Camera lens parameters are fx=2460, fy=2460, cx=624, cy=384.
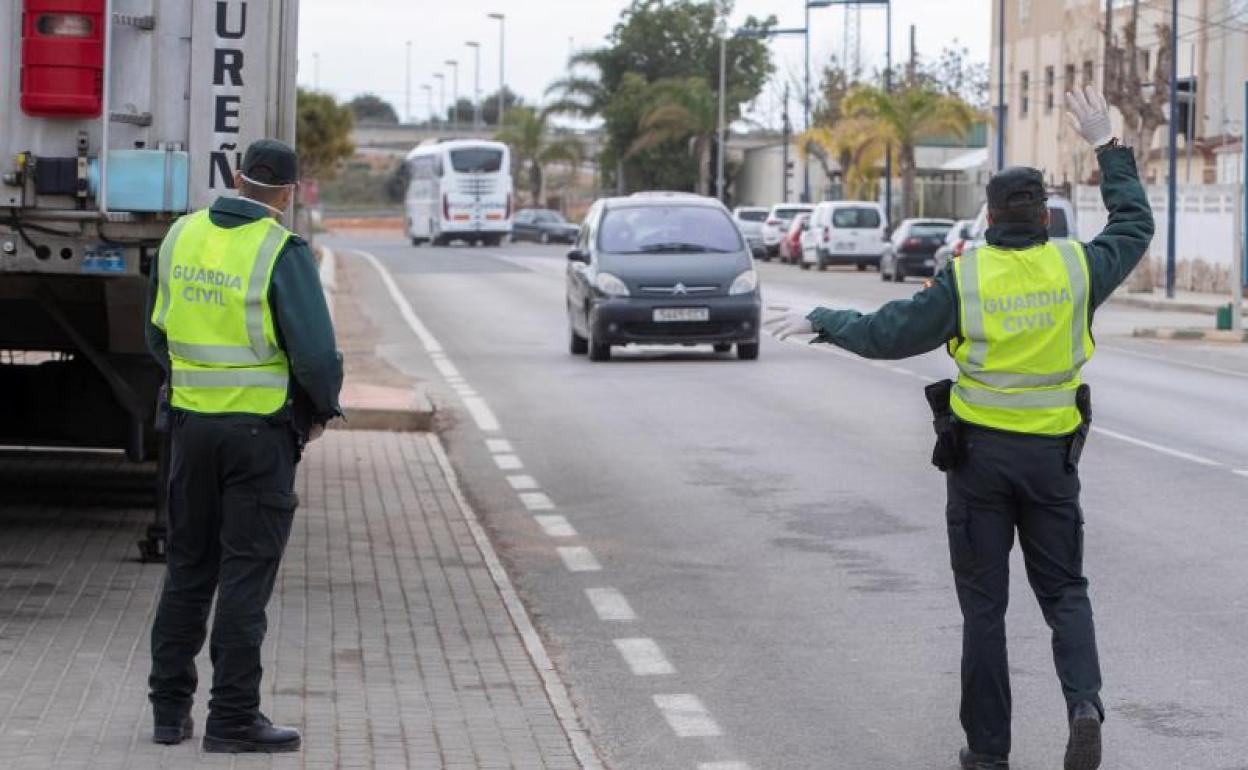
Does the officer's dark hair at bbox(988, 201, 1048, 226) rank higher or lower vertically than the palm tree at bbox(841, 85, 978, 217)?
lower

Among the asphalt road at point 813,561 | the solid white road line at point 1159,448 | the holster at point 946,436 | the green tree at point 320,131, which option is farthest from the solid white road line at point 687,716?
the green tree at point 320,131

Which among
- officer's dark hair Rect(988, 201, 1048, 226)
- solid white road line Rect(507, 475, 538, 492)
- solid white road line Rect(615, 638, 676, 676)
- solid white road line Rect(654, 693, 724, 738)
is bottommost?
solid white road line Rect(654, 693, 724, 738)

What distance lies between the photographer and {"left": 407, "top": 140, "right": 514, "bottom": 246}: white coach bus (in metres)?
80.6

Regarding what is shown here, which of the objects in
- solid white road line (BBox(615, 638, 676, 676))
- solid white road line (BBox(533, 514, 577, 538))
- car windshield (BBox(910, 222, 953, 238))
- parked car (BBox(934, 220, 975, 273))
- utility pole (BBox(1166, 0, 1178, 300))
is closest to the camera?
solid white road line (BBox(615, 638, 676, 676))

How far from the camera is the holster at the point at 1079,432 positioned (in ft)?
23.0

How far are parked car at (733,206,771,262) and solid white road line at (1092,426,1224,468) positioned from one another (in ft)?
165

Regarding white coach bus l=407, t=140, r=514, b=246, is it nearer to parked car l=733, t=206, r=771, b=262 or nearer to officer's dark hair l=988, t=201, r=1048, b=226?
parked car l=733, t=206, r=771, b=262

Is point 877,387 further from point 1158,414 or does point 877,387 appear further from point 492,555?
point 492,555

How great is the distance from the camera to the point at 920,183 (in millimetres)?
78500

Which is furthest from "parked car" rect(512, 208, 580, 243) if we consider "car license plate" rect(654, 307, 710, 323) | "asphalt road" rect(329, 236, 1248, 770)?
"asphalt road" rect(329, 236, 1248, 770)

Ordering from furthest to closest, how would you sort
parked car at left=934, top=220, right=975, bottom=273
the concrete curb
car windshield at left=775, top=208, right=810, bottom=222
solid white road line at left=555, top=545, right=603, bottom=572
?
car windshield at left=775, top=208, right=810, bottom=222 → parked car at left=934, top=220, right=975, bottom=273 → the concrete curb → solid white road line at left=555, top=545, right=603, bottom=572

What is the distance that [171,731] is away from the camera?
717cm

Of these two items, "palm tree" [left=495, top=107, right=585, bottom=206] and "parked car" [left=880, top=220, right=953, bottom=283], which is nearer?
"parked car" [left=880, top=220, right=953, bottom=283]

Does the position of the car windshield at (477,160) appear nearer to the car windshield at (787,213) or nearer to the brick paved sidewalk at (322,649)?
the car windshield at (787,213)
